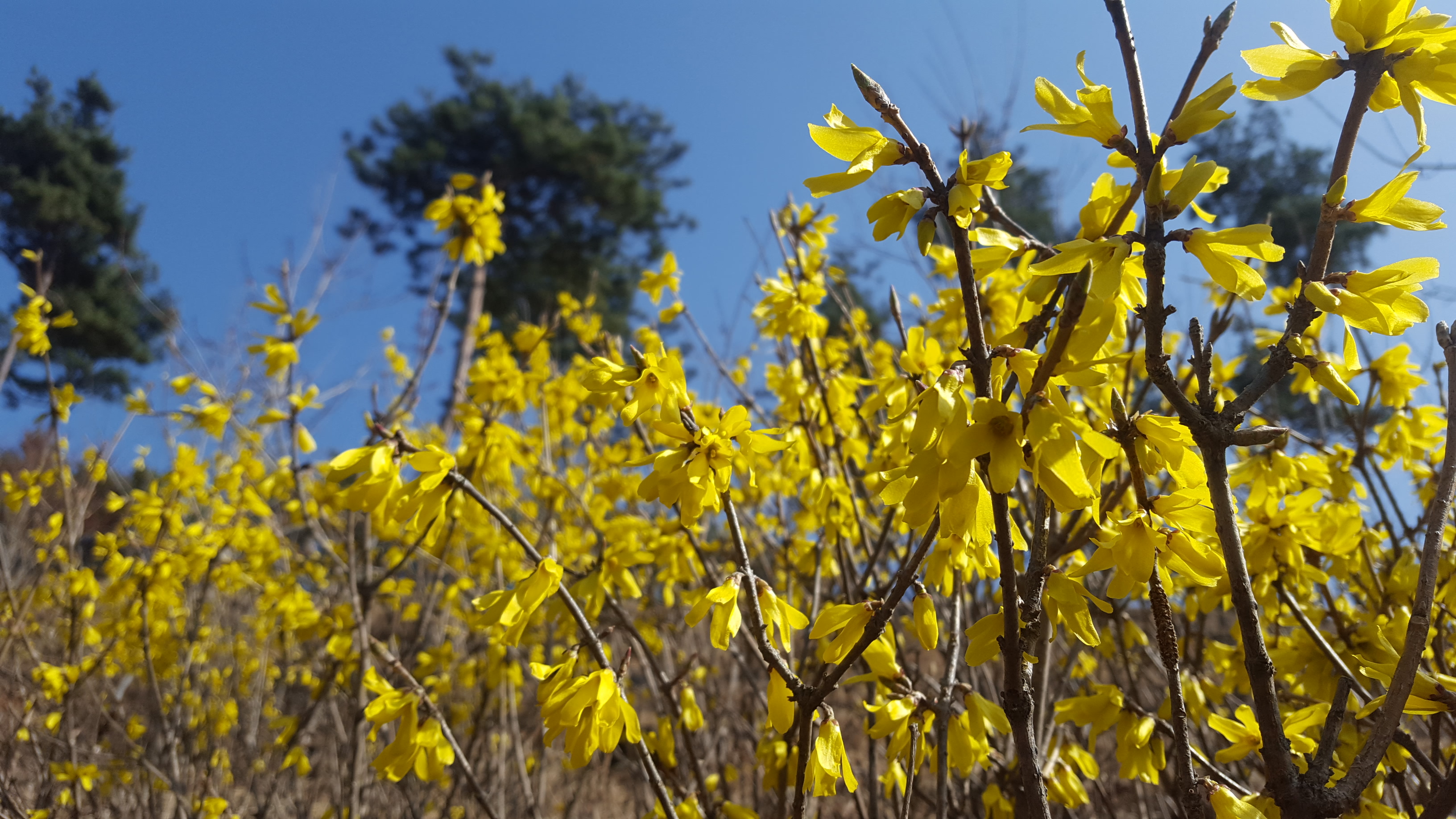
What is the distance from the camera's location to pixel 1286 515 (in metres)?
1.49

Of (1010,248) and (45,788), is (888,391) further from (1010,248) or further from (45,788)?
(45,788)

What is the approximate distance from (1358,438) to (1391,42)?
66.9 inches

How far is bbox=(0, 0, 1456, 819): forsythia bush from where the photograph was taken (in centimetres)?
85

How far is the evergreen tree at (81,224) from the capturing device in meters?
15.1

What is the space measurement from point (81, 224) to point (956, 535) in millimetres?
21399

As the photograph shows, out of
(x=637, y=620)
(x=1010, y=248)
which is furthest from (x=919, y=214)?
(x=637, y=620)

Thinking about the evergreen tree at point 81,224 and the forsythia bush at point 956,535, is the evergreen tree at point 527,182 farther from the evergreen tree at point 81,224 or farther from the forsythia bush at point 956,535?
the forsythia bush at point 956,535

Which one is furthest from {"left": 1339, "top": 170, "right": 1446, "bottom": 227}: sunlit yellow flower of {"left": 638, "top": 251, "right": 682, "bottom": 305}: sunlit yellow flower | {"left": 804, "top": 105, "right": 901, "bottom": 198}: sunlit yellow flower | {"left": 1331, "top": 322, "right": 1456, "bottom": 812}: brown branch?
{"left": 638, "top": 251, "right": 682, "bottom": 305}: sunlit yellow flower

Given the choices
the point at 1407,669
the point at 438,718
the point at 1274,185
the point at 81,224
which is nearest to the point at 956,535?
the point at 1407,669

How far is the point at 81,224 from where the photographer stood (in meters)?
16.0

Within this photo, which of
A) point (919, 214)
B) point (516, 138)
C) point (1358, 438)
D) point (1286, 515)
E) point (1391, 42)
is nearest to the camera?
point (1391, 42)

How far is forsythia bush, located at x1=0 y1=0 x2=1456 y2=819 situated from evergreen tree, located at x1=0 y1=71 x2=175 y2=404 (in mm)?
15757

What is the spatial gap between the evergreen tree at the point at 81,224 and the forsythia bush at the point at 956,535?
15757 mm

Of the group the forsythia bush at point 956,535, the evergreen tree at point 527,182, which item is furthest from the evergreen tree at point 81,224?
the forsythia bush at point 956,535
